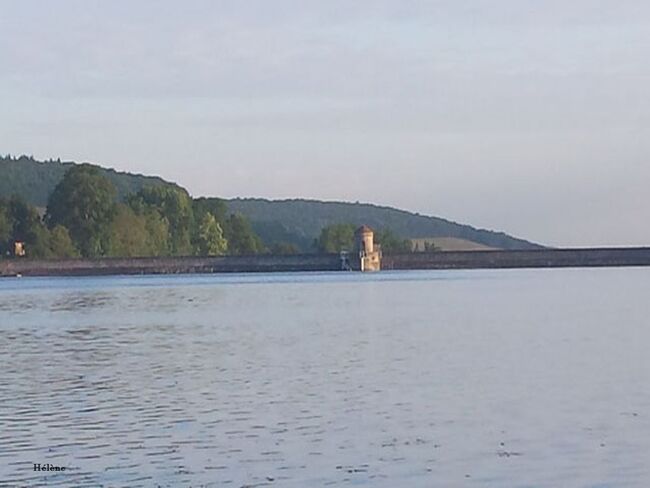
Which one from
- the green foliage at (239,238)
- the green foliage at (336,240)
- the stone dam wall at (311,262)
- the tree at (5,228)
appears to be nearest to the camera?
the stone dam wall at (311,262)

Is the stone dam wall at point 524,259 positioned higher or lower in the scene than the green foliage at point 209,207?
lower

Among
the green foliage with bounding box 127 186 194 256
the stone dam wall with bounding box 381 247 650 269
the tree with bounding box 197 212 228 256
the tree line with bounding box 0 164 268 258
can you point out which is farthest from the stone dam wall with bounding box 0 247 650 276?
the green foliage with bounding box 127 186 194 256

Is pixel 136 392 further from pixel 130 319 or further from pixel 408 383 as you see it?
pixel 130 319

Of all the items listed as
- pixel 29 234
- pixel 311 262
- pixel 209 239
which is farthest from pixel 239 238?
pixel 29 234

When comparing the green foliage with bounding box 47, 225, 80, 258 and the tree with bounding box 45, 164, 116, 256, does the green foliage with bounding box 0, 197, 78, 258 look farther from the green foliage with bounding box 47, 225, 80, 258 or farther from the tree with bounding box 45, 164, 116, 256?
the tree with bounding box 45, 164, 116, 256

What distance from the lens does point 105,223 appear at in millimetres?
150500

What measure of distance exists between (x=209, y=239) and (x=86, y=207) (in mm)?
18819

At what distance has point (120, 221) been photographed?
150 m

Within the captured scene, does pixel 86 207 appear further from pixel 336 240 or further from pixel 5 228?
pixel 336 240

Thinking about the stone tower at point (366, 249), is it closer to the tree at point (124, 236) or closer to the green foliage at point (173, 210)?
the green foliage at point (173, 210)

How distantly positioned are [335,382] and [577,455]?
10.5 m

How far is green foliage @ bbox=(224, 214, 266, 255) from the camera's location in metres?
178

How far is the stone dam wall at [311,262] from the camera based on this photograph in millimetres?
150250

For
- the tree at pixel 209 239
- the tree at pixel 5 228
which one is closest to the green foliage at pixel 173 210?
the tree at pixel 209 239
